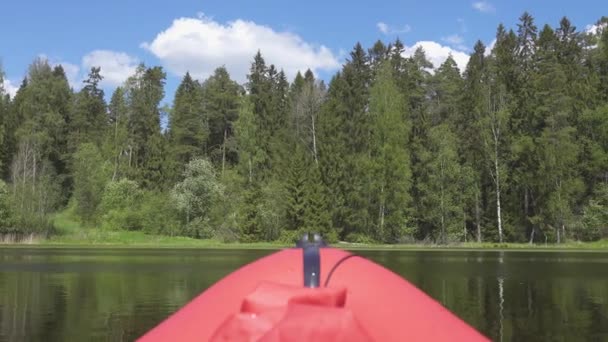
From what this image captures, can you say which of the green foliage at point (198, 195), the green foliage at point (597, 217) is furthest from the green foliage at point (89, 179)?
the green foliage at point (597, 217)

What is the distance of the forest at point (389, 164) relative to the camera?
71875 millimetres

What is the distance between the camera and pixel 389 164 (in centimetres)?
7238

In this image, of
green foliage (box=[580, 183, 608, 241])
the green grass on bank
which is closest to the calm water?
the green grass on bank

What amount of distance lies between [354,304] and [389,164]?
2726 inches

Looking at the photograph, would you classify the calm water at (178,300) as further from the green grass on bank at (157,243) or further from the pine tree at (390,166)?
the pine tree at (390,166)

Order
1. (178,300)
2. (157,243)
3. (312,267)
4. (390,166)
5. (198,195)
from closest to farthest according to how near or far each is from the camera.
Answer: (312,267)
(178,300)
(390,166)
(157,243)
(198,195)

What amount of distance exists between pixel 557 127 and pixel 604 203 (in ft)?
31.9

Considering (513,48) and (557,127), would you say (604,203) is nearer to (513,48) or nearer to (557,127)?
(557,127)

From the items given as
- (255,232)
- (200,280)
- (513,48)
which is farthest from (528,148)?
(200,280)

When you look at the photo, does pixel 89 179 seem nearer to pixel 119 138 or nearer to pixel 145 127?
pixel 119 138

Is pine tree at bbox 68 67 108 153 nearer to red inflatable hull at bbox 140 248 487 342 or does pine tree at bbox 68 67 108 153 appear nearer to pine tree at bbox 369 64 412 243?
pine tree at bbox 369 64 412 243

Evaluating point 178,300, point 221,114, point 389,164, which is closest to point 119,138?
point 221,114

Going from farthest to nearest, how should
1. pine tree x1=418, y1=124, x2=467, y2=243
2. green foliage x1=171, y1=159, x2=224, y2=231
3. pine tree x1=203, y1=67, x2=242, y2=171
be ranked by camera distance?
pine tree x1=203, y1=67, x2=242, y2=171 < green foliage x1=171, y1=159, x2=224, y2=231 < pine tree x1=418, y1=124, x2=467, y2=243

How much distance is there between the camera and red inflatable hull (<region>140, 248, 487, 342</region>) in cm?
372
